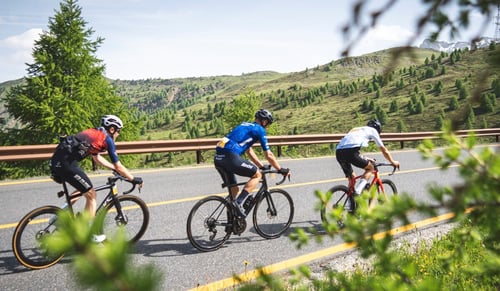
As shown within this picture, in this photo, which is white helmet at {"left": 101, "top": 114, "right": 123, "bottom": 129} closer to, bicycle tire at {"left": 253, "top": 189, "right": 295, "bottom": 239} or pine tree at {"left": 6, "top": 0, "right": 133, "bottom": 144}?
bicycle tire at {"left": 253, "top": 189, "right": 295, "bottom": 239}

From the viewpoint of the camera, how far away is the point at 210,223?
5.88 meters

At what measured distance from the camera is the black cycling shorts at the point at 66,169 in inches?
207

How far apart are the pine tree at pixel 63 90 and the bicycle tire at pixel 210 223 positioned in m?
20.9

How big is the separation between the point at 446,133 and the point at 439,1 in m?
0.49

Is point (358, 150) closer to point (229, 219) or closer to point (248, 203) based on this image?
point (248, 203)

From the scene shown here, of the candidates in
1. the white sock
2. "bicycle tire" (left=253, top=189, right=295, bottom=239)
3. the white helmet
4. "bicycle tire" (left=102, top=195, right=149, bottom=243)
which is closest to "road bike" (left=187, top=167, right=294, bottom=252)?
"bicycle tire" (left=253, top=189, right=295, bottom=239)

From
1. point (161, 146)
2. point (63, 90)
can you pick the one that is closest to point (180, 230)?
point (161, 146)

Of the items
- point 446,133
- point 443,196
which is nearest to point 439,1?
point 446,133

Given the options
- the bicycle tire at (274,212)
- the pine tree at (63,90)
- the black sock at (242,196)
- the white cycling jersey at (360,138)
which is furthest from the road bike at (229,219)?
the pine tree at (63,90)

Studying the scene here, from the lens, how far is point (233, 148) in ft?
20.0

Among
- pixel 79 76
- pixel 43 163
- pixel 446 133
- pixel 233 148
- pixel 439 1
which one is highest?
pixel 79 76

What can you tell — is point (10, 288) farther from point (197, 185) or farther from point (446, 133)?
point (197, 185)

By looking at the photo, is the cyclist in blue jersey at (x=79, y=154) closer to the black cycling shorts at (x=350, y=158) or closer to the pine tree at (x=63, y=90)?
the black cycling shorts at (x=350, y=158)

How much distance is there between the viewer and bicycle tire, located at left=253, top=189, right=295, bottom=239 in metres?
6.46
